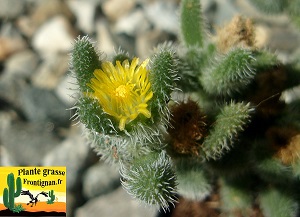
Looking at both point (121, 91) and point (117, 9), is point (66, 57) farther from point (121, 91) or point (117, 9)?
point (121, 91)

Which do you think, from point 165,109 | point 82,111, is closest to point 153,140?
point 165,109

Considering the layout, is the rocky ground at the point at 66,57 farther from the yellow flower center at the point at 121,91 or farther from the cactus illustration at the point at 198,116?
the yellow flower center at the point at 121,91

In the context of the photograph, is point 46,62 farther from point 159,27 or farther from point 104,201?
point 104,201

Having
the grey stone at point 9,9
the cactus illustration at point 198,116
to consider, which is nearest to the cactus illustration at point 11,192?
the cactus illustration at point 198,116

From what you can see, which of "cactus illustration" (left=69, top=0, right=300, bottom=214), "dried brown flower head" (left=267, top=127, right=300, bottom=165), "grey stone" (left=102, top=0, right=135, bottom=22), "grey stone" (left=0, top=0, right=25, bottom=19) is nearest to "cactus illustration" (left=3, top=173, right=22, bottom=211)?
"cactus illustration" (left=69, top=0, right=300, bottom=214)

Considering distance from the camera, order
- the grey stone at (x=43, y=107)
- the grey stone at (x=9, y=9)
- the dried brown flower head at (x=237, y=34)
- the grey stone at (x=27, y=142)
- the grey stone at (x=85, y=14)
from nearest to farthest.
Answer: the dried brown flower head at (x=237, y=34)
the grey stone at (x=27, y=142)
the grey stone at (x=43, y=107)
the grey stone at (x=85, y=14)
the grey stone at (x=9, y=9)
